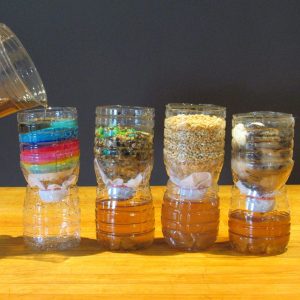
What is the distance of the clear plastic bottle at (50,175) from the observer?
117cm

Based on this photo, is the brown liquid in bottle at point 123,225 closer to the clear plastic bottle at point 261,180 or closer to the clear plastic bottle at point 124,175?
the clear plastic bottle at point 124,175

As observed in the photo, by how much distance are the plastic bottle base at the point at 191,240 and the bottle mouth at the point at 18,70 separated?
1.34ft

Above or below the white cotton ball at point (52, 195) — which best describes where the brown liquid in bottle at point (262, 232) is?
below

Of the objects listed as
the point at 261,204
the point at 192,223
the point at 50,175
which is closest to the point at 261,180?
the point at 261,204

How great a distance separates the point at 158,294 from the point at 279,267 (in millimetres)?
278

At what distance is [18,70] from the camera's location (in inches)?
48.1

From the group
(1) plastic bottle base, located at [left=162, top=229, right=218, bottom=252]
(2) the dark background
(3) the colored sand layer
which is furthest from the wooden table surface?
(2) the dark background

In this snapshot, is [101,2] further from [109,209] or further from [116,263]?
[116,263]

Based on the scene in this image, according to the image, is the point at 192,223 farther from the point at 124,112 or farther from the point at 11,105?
the point at 11,105

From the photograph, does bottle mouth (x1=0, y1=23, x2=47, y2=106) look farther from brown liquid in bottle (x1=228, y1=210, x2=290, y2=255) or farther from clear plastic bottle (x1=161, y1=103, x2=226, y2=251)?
brown liquid in bottle (x1=228, y1=210, x2=290, y2=255)

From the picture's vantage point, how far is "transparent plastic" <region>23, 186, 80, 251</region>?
1235mm

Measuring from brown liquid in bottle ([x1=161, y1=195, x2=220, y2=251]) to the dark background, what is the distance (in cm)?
56

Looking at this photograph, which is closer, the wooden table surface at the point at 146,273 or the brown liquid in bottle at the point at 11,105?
the wooden table surface at the point at 146,273

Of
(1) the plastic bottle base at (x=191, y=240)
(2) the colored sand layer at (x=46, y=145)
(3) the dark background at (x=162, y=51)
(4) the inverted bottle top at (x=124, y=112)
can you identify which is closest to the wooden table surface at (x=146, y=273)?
(1) the plastic bottle base at (x=191, y=240)
